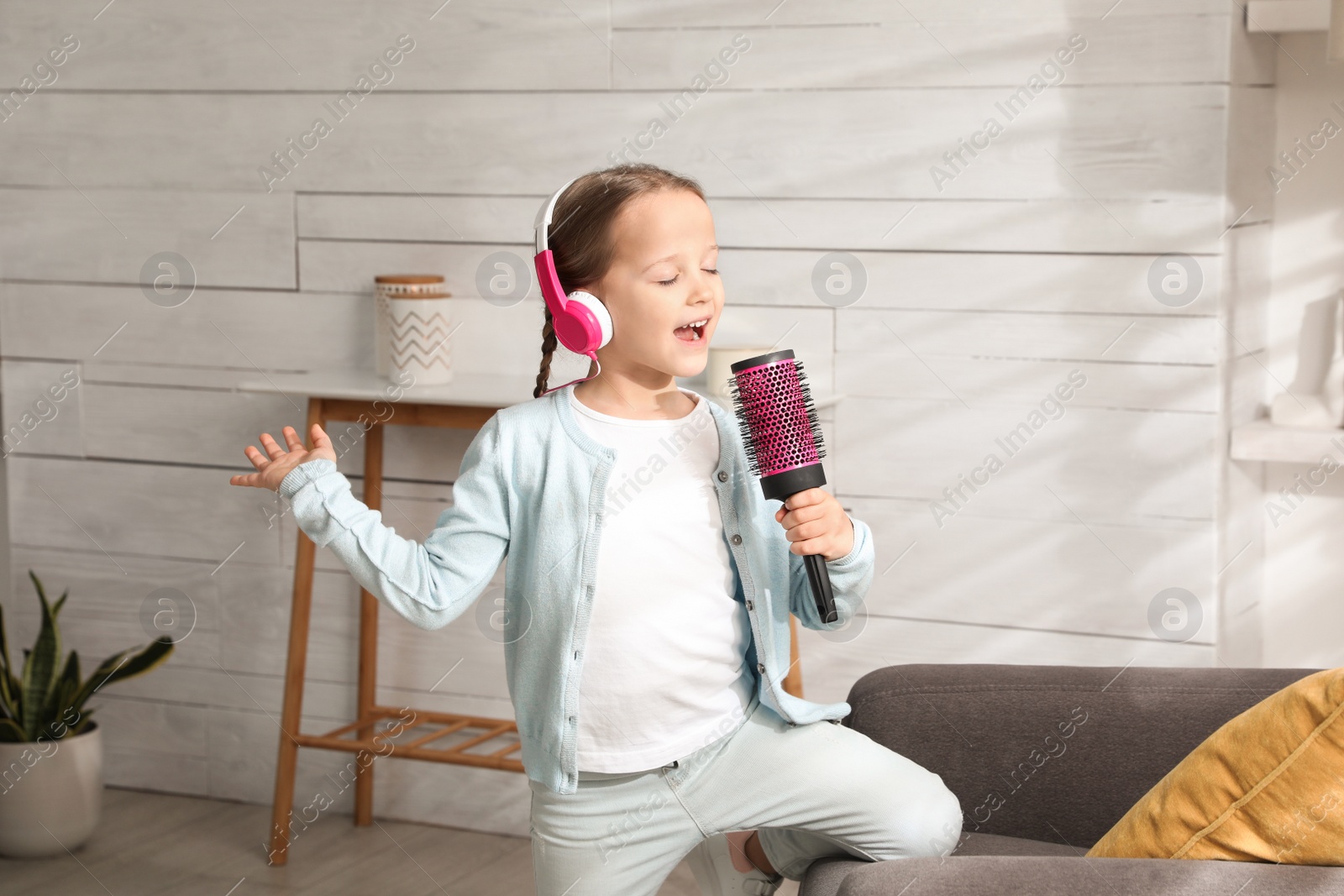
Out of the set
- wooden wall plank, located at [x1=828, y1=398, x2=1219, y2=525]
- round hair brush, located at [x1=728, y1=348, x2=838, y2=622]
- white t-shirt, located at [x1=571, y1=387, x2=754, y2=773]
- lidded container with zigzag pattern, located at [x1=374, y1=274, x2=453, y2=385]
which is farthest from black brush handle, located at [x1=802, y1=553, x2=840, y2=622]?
lidded container with zigzag pattern, located at [x1=374, y1=274, x2=453, y2=385]

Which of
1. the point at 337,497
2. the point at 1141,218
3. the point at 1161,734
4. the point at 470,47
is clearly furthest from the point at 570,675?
the point at 470,47

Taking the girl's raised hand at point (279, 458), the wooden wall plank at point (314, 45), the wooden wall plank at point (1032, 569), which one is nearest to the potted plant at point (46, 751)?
the wooden wall plank at point (314, 45)

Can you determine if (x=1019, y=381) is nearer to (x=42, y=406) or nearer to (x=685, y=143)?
(x=685, y=143)

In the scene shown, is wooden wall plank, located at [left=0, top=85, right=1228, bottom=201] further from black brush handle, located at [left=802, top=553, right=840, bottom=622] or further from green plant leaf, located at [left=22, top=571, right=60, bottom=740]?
black brush handle, located at [left=802, top=553, right=840, bottom=622]

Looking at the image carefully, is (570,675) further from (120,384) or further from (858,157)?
(120,384)

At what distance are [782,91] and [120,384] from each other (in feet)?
4.64

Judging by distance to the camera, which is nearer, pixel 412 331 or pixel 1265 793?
pixel 1265 793

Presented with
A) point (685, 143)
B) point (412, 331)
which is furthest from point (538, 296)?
point (685, 143)

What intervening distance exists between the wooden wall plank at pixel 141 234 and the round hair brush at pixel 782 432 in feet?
4.75

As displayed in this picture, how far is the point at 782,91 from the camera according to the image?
210 cm

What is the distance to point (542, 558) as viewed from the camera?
1.34 metres

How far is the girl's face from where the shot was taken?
1315 millimetres

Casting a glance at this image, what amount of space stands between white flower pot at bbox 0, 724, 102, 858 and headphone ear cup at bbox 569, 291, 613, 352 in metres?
1.55

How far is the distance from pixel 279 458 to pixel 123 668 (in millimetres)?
1310
